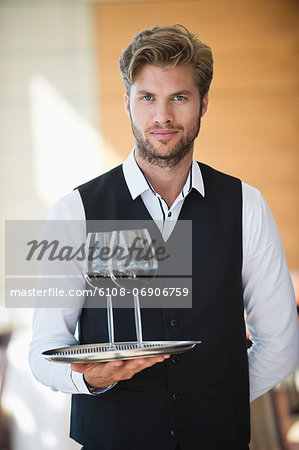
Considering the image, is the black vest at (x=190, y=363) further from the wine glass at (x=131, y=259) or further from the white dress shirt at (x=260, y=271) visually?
the wine glass at (x=131, y=259)

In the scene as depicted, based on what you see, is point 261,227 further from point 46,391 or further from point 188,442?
point 46,391

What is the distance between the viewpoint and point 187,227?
4.50 feet

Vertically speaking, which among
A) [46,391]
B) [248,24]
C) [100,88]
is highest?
[248,24]

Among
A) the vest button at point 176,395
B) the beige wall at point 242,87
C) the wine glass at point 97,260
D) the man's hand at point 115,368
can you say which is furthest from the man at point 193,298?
the beige wall at point 242,87

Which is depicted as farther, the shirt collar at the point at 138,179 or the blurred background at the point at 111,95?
the blurred background at the point at 111,95

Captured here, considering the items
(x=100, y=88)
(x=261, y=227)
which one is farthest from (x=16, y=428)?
(x=100, y=88)

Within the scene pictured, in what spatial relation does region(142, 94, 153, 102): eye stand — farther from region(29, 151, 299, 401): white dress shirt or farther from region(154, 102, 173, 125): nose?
region(29, 151, 299, 401): white dress shirt

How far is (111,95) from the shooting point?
486 cm

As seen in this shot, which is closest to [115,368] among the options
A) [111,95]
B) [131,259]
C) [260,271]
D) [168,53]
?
[131,259]

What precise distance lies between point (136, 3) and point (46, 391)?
3408 millimetres

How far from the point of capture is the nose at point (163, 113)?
4.26ft

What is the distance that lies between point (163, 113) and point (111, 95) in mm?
3675

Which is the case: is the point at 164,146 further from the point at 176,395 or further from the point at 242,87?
the point at 242,87

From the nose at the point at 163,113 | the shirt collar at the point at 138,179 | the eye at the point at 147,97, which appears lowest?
the shirt collar at the point at 138,179
